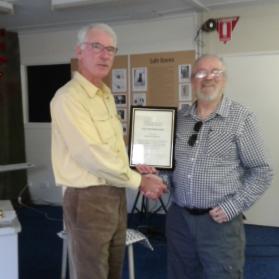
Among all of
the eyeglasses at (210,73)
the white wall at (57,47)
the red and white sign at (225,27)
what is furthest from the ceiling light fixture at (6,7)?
the eyeglasses at (210,73)

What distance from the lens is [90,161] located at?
5.77ft

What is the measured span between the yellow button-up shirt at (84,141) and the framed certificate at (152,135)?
33cm

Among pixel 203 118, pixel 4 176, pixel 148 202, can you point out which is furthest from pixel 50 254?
pixel 203 118

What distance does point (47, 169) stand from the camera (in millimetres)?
5953

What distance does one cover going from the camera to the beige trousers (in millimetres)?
1828

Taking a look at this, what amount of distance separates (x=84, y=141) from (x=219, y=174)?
63 centimetres

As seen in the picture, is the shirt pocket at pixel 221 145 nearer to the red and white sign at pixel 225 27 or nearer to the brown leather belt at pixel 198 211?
the brown leather belt at pixel 198 211

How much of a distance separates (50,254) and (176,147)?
2320 mm

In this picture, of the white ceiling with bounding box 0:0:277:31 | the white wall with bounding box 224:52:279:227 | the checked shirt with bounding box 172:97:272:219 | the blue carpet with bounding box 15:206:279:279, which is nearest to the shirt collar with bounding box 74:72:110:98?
the checked shirt with bounding box 172:97:272:219

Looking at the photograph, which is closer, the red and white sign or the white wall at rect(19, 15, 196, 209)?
the red and white sign

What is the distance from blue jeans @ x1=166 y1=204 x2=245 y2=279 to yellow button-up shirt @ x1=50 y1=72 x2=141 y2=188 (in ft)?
1.14

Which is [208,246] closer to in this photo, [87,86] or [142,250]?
[87,86]

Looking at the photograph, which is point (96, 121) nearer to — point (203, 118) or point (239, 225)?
point (203, 118)

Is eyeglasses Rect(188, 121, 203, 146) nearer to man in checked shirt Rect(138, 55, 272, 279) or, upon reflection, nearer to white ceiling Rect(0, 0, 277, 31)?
man in checked shirt Rect(138, 55, 272, 279)
